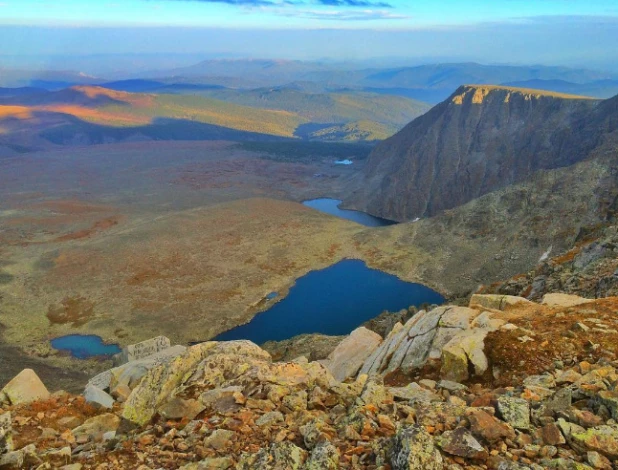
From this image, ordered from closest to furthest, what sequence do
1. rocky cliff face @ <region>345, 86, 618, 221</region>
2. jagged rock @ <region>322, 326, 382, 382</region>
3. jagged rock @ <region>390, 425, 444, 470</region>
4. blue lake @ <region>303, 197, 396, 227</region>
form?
jagged rock @ <region>390, 425, 444, 470</region>
jagged rock @ <region>322, 326, 382, 382</region>
rocky cliff face @ <region>345, 86, 618, 221</region>
blue lake @ <region>303, 197, 396, 227</region>

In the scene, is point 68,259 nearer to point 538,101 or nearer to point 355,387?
point 355,387

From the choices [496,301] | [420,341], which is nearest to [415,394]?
[420,341]

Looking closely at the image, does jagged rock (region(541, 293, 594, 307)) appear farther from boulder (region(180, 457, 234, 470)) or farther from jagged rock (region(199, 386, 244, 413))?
boulder (region(180, 457, 234, 470))

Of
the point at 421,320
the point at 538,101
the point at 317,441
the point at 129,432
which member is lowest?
the point at 421,320

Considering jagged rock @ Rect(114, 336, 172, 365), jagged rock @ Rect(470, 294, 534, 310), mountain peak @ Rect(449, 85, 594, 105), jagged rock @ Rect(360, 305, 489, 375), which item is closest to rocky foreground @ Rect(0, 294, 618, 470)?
jagged rock @ Rect(360, 305, 489, 375)

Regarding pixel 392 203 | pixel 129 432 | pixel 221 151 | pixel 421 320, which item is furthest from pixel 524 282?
pixel 221 151
